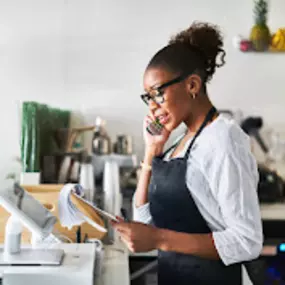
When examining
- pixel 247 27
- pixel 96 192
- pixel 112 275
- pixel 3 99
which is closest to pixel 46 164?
pixel 96 192

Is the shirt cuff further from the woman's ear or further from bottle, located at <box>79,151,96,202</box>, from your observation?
bottle, located at <box>79,151,96,202</box>

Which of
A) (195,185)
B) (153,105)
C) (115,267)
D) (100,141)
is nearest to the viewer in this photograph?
(195,185)

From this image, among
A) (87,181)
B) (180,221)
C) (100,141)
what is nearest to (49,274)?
(180,221)

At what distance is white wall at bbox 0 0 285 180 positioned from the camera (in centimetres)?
275

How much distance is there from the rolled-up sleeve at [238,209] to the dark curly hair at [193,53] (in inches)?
11.1

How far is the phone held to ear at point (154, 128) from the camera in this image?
1.40 m

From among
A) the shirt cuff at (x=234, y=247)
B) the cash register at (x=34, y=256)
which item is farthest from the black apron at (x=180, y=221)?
the cash register at (x=34, y=256)

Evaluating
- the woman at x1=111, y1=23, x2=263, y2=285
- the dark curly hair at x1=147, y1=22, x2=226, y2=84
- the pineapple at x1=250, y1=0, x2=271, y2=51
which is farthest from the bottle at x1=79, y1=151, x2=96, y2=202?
the pineapple at x1=250, y1=0, x2=271, y2=51

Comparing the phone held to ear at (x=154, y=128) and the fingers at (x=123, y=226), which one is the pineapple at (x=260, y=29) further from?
the fingers at (x=123, y=226)

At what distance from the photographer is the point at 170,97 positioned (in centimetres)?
126

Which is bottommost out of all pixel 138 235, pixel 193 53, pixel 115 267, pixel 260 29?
pixel 115 267

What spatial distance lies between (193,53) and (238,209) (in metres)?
0.45

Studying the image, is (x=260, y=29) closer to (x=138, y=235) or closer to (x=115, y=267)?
(x=115, y=267)

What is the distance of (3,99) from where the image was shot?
9.00ft
